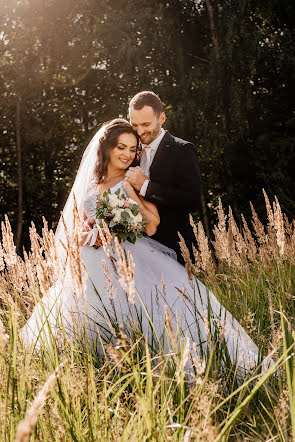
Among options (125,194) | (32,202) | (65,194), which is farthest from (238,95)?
(125,194)

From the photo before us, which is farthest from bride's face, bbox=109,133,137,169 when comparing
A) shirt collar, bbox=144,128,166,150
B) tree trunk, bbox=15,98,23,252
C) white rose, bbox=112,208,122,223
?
tree trunk, bbox=15,98,23,252

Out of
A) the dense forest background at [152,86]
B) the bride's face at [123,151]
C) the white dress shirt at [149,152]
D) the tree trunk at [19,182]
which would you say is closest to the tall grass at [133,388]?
the bride's face at [123,151]

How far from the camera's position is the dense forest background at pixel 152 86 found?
37.2 feet

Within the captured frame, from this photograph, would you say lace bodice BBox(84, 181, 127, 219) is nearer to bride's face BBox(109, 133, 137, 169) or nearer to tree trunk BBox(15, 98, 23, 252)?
bride's face BBox(109, 133, 137, 169)

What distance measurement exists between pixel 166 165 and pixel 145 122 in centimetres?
38

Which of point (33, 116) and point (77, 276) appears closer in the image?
point (77, 276)

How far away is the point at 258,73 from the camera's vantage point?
12.0 metres

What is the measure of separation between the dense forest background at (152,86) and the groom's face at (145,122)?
21.9ft

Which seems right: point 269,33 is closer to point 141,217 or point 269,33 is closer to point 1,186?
point 1,186

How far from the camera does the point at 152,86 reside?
11.8m

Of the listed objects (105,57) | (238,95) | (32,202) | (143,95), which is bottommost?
(32,202)

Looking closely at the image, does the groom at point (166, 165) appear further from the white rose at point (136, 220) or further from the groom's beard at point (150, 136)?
the white rose at point (136, 220)

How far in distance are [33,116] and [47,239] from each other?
11.4 meters

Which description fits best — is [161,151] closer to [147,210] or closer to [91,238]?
[147,210]
